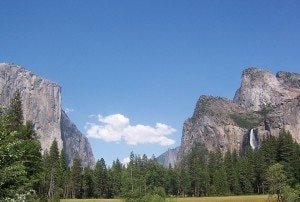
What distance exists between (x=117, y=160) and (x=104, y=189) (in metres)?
17.8

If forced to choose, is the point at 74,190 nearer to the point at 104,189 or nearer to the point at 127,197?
the point at 104,189

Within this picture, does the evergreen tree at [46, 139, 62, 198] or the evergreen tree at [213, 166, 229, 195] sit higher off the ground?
the evergreen tree at [46, 139, 62, 198]

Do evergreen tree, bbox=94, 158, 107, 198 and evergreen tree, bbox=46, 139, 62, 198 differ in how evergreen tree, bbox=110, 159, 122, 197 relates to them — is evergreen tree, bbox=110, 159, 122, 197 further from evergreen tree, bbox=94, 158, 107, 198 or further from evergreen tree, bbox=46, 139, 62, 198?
evergreen tree, bbox=46, 139, 62, 198

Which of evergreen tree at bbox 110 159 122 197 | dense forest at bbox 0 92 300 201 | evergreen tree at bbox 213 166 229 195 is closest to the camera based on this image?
dense forest at bbox 0 92 300 201

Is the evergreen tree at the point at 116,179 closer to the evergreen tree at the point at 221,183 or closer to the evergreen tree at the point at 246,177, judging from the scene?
the evergreen tree at the point at 221,183

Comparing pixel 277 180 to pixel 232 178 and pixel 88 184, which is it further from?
pixel 88 184

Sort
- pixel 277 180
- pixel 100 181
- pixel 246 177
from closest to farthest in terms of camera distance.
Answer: pixel 277 180 → pixel 246 177 → pixel 100 181

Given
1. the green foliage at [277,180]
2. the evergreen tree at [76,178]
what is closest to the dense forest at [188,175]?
the evergreen tree at [76,178]

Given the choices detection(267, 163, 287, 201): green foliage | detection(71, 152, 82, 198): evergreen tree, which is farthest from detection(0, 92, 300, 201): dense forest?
detection(267, 163, 287, 201): green foliage

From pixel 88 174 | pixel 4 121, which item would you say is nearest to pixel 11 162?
pixel 4 121

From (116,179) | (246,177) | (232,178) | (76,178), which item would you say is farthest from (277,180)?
(76,178)

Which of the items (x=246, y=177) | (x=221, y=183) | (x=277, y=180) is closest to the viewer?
(x=277, y=180)

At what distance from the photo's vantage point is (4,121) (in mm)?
17641

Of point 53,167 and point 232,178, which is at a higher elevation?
point 53,167
